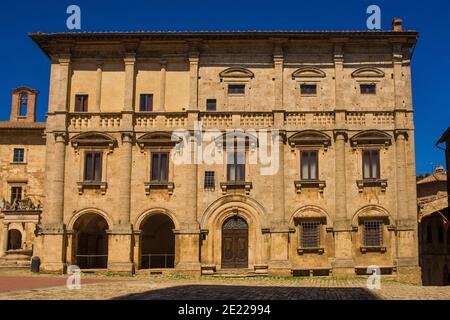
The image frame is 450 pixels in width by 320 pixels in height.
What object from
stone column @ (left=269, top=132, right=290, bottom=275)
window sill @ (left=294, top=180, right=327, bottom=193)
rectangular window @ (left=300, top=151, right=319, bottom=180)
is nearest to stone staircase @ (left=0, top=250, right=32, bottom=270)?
stone column @ (left=269, top=132, right=290, bottom=275)

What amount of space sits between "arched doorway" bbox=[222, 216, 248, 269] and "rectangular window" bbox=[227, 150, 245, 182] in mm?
2602

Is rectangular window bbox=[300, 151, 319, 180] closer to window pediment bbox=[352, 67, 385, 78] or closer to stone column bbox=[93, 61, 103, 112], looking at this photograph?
window pediment bbox=[352, 67, 385, 78]

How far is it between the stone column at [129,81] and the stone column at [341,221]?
12237 millimetres

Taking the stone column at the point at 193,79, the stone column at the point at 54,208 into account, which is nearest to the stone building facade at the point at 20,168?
the stone column at the point at 54,208

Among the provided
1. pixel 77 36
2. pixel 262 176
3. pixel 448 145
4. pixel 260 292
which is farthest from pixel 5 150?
pixel 448 145

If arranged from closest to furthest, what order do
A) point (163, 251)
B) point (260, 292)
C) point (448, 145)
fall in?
point (260, 292) < point (163, 251) < point (448, 145)

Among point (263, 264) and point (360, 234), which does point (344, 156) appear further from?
point (263, 264)

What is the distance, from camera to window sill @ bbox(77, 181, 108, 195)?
3278cm

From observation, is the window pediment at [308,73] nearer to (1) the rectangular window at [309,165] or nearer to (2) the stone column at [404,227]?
(1) the rectangular window at [309,165]

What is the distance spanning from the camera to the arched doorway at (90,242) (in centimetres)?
3372

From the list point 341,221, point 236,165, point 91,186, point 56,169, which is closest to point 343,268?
point 341,221

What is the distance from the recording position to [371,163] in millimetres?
32812

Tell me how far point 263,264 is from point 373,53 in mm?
14218

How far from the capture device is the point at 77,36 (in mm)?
33781
